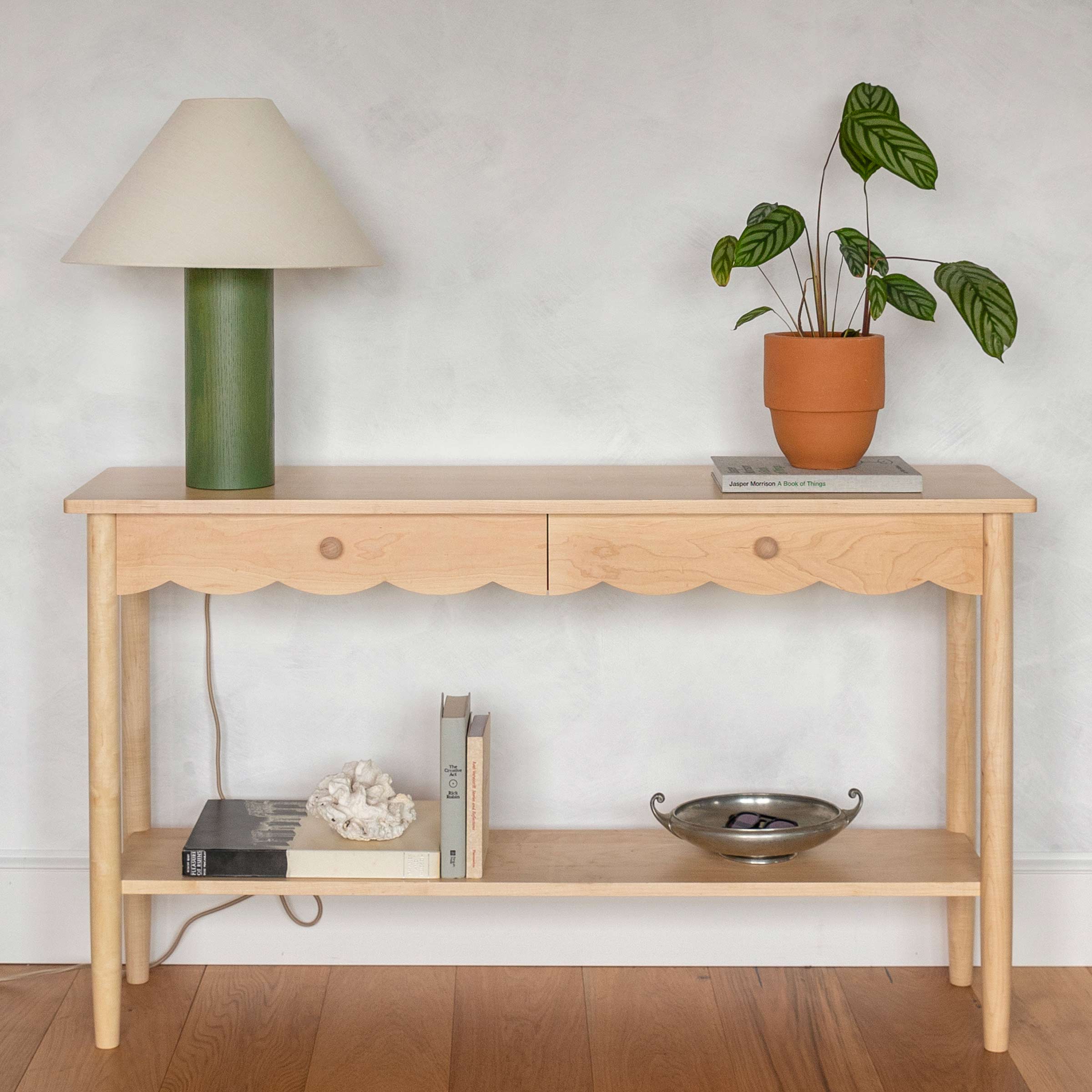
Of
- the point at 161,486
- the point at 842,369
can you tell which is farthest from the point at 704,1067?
the point at 161,486

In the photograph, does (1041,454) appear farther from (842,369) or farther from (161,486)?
(161,486)

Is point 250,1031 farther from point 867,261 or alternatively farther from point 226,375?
point 867,261

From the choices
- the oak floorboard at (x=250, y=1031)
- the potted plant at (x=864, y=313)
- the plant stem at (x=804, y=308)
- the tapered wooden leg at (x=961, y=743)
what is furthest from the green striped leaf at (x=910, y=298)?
the oak floorboard at (x=250, y=1031)

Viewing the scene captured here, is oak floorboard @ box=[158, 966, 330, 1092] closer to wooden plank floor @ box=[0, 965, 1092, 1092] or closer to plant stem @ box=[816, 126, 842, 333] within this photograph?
wooden plank floor @ box=[0, 965, 1092, 1092]

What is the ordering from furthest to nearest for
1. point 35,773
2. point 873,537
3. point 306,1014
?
point 35,773, point 306,1014, point 873,537

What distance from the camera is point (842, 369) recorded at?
6.09 feet

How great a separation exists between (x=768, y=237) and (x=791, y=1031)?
1.21m

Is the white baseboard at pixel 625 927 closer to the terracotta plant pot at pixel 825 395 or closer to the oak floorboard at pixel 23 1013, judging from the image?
the oak floorboard at pixel 23 1013

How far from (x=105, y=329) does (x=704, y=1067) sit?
150 cm

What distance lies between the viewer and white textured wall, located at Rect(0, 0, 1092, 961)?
2072mm

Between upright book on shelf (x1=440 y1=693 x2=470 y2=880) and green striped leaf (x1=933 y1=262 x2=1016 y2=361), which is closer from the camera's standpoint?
green striped leaf (x1=933 y1=262 x2=1016 y2=361)

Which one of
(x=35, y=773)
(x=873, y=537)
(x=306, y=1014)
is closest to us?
(x=873, y=537)

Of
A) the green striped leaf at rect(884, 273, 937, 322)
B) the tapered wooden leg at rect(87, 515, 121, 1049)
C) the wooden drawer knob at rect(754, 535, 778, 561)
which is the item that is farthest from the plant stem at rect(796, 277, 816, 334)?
the tapered wooden leg at rect(87, 515, 121, 1049)

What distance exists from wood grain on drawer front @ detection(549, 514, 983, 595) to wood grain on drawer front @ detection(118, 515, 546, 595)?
0.20ft
